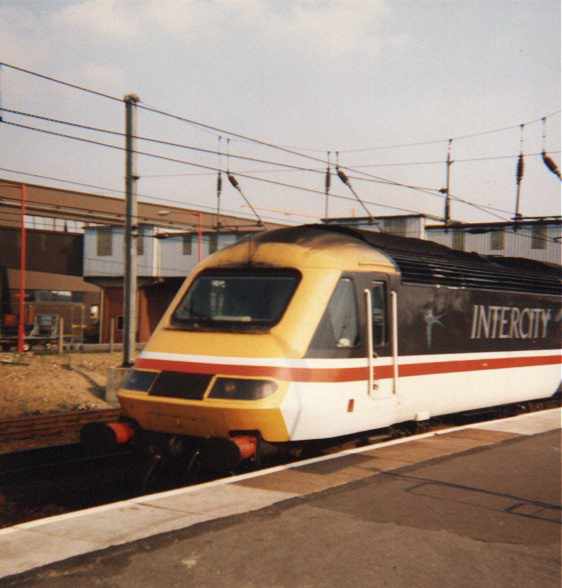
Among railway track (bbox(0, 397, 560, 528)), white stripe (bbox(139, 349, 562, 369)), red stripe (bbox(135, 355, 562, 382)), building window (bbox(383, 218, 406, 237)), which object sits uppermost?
building window (bbox(383, 218, 406, 237))

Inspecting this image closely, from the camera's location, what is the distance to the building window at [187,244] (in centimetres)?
4623

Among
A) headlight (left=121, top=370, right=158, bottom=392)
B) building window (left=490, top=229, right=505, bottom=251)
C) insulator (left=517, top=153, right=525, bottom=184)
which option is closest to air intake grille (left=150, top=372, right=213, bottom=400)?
headlight (left=121, top=370, right=158, bottom=392)

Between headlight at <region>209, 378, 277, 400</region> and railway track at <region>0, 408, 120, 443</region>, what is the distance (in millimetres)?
5851

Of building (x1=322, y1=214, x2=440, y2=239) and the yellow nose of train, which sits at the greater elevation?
building (x1=322, y1=214, x2=440, y2=239)

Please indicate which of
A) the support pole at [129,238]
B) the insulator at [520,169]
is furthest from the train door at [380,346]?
the insulator at [520,169]

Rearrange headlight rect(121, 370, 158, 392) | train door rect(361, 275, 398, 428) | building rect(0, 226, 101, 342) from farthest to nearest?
building rect(0, 226, 101, 342) < train door rect(361, 275, 398, 428) < headlight rect(121, 370, 158, 392)

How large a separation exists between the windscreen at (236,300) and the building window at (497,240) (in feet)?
120

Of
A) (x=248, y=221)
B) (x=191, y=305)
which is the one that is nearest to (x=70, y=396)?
(x=191, y=305)

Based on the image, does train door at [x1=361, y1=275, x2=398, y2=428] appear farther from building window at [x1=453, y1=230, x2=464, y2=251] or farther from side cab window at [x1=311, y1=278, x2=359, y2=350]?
building window at [x1=453, y1=230, x2=464, y2=251]

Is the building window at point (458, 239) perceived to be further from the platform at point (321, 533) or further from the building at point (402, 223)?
the platform at point (321, 533)

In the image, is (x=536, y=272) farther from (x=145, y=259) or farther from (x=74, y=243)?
(x=74, y=243)

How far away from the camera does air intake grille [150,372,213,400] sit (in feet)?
28.9

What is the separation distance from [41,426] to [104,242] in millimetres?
36074

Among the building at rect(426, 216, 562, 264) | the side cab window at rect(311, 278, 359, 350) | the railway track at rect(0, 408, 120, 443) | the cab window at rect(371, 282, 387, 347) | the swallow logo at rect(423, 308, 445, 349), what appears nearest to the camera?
the side cab window at rect(311, 278, 359, 350)
